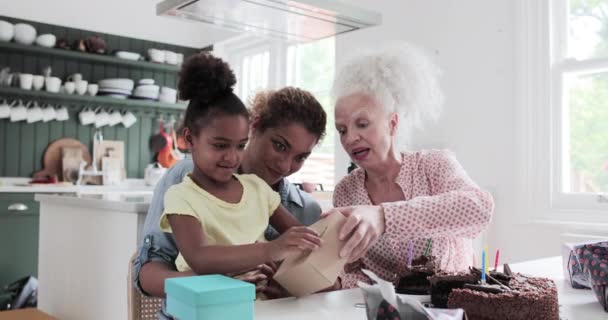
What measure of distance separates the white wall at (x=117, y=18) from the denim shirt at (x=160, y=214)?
4.06 m

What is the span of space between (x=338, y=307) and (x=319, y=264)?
113 mm

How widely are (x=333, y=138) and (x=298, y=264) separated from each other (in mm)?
3565

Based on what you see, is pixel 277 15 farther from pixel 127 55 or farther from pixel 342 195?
pixel 127 55

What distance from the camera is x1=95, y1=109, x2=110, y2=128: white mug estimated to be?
528 centimetres

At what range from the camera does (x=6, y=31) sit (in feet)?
15.5

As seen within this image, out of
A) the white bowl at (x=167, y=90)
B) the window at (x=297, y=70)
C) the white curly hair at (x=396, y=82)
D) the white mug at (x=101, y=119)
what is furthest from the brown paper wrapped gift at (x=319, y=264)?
the white bowl at (x=167, y=90)

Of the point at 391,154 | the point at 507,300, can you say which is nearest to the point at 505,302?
the point at 507,300

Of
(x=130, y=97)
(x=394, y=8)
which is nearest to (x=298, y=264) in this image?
(x=394, y=8)

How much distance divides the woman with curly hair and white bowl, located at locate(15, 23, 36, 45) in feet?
12.4

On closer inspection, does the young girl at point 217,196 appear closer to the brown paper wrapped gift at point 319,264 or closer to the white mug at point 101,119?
the brown paper wrapped gift at point 319,264

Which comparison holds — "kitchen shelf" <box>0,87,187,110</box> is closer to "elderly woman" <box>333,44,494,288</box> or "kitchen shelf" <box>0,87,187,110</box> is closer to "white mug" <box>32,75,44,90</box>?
"white mug" <box>32,75,44,90</box>

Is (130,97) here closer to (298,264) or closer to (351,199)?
(351,199)

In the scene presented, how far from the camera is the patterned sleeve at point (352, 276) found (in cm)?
160

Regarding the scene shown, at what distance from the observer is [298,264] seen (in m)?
1.10
